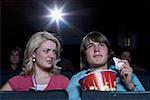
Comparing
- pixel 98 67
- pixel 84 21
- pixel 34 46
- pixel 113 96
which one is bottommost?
pixel 113 96

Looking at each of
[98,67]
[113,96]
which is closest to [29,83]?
[98,67]

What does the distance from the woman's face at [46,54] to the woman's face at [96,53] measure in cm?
20

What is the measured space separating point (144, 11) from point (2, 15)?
3395mm

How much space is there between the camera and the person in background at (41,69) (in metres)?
2.06

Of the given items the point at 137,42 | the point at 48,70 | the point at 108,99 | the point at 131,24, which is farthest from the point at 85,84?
the point at 131,24

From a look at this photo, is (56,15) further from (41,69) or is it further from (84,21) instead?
(41,69)

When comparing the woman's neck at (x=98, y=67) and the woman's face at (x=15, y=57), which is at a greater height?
the woman's face at (x=15, y=57)

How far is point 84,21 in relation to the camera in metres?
9.40

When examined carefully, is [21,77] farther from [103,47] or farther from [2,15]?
[2,15]

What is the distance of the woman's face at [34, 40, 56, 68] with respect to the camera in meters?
2.08

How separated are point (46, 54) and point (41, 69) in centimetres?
11

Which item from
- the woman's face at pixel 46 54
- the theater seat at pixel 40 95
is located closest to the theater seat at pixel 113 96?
the theater seat at pixel 40 95

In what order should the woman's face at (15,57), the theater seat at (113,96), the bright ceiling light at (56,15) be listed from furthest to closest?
the bright ceiling light at (56,15) → the woman's face at (15,57) → the theater seat at (113,96)

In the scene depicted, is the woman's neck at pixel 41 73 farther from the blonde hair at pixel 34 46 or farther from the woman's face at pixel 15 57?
the woman's face at pixel 15 57
